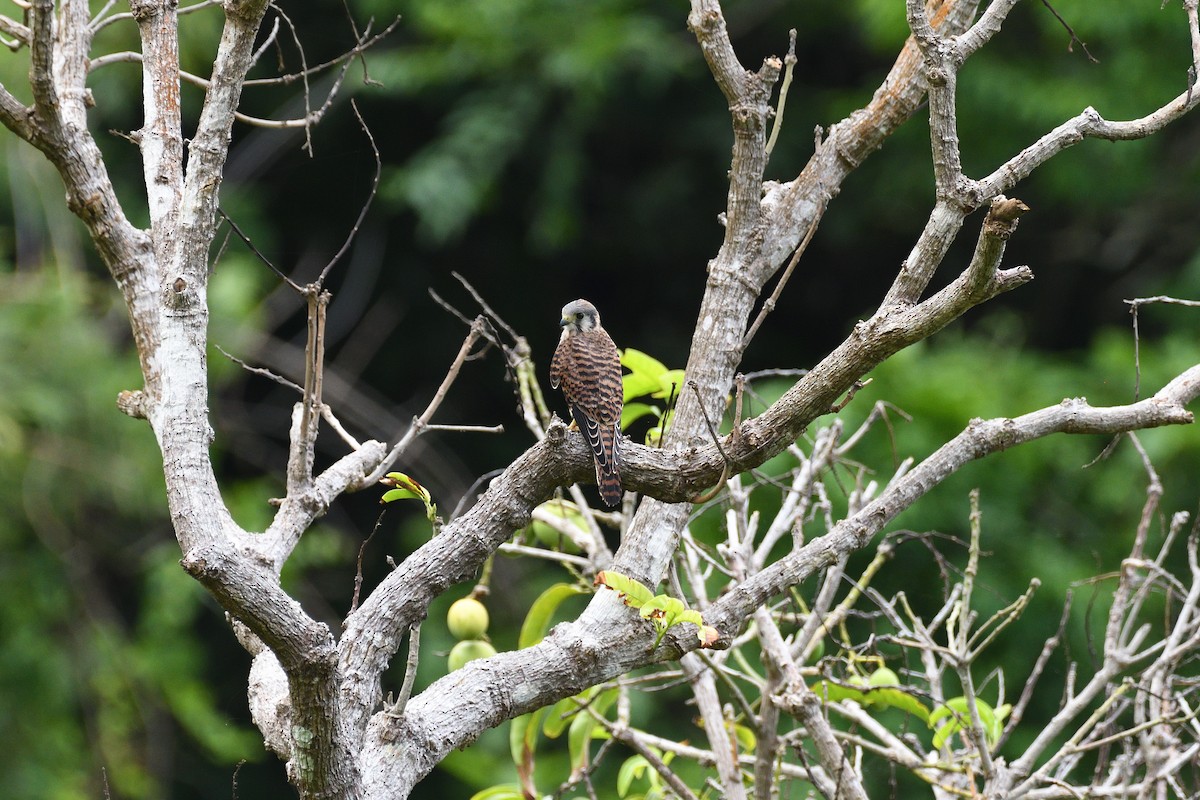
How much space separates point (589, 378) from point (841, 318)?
13.8ft

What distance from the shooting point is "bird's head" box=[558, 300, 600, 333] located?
2.97 m

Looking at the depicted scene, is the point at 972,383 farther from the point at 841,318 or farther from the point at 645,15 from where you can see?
the point at 645,15

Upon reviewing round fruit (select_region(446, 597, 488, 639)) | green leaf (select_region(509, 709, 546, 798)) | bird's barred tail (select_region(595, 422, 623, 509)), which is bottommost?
green leaf (select_region(509, 709, 546, 798))

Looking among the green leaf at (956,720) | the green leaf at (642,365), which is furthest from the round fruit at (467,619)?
the green leaf at (956,720)

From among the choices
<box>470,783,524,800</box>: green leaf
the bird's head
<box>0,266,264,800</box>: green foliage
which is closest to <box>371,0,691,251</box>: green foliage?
<box>0,266,264,800</box>: green foliage

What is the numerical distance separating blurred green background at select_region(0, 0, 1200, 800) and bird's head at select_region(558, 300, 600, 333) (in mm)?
1912

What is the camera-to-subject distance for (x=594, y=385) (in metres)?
2.31

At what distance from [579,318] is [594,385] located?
724 millimetres

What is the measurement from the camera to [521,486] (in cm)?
152

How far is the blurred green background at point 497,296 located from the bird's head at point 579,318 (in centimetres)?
191

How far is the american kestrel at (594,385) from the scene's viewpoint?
157cm

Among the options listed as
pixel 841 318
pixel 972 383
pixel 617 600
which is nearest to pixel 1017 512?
pixel 972 383

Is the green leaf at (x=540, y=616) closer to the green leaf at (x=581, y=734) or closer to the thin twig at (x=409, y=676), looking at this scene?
the green leaf at (x=581, y=734)

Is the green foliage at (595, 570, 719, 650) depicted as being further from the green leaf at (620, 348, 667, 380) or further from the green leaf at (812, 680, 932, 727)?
the green leaf at (620, 348, 667, 380)
